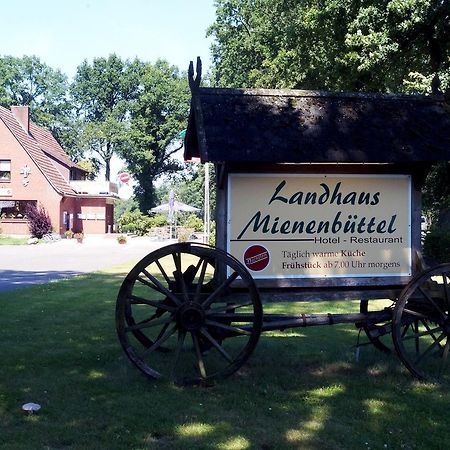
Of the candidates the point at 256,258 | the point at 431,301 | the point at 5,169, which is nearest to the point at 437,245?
the point at 431,301

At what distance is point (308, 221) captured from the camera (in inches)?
243

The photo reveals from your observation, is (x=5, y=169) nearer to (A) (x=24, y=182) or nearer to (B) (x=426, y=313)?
(A) (x=24, y=182)

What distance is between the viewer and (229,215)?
606 centimetres

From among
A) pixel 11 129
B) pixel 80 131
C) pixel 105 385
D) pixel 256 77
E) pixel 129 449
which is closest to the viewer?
pixel 129 449

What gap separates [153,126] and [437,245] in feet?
182

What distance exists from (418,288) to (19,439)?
3947 mm

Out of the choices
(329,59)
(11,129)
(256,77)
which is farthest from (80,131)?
(329,59)

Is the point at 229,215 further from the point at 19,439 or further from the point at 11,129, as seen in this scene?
the point at 11,129

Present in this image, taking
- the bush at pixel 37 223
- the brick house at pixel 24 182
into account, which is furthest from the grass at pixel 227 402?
the brick house at pixel 24 182

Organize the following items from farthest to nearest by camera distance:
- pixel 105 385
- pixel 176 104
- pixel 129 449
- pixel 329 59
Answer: pixel 176 104 < pixel 329 59 < pixel 105 385 < pixel 129 449

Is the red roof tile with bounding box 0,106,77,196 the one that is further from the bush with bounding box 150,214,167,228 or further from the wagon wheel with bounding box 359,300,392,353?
the wagon wheel with bounding box 359,300,392,353

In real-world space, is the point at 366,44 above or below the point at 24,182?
above

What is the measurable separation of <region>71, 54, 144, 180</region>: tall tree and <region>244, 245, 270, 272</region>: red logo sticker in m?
68.5

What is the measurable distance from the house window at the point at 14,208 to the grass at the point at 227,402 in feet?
129
